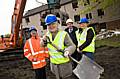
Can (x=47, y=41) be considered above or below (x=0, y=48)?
above

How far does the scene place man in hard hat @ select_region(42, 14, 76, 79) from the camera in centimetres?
547

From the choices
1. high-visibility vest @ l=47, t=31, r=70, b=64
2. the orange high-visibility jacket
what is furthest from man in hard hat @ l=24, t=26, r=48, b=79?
high-visibility vest @ l=47, t=31, r=70, b=64

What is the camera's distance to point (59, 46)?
552 centimetres

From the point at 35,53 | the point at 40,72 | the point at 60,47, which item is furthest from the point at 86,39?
the point at 60,47

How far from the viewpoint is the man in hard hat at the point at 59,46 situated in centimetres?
547

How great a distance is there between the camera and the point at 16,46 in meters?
20.4

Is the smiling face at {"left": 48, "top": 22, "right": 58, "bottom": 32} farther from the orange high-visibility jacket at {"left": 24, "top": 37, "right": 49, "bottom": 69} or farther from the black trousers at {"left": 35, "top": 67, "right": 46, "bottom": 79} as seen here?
the black trousers at {"left": 35, "top": 67, "right": 46, "bottom": 79}

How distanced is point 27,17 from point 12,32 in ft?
140

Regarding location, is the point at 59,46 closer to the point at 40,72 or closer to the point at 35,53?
the point at 35,53

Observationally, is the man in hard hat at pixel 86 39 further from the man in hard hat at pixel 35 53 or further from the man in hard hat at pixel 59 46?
the man in hard hat at pixel 59 46

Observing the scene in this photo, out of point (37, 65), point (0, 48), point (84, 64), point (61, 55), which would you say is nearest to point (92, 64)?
point (84, 64)

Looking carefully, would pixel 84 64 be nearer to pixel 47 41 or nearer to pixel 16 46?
pixel 47 41

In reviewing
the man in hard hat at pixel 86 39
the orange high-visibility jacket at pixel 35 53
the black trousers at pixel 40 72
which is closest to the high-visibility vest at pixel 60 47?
the man in hard hat at pixel 86 39

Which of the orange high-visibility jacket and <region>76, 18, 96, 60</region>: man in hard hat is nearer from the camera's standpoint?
<region>76, 18, 96, 60</region>: man in hard hat
